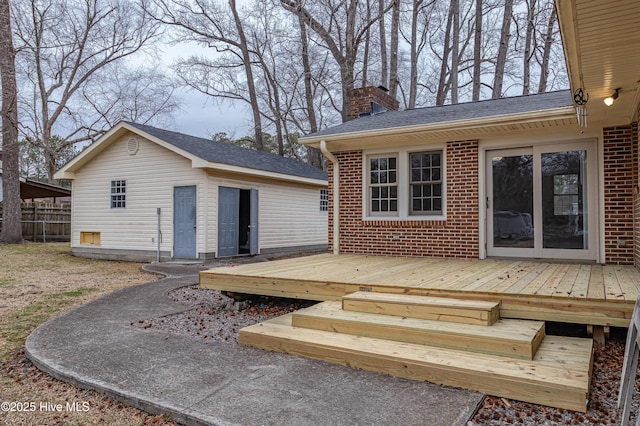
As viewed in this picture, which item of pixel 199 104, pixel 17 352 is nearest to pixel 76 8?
pixel 199 104

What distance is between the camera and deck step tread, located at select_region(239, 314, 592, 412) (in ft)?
8.73

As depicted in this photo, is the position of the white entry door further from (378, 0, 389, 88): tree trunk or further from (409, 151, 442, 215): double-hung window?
(378, 0, 389, 88): tree trunk

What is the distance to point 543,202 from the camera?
6.66m

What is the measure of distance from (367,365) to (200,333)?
2.04 m

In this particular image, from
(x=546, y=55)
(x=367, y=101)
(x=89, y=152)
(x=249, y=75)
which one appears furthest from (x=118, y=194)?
(x=546, y=55)

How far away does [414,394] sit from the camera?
2840mm

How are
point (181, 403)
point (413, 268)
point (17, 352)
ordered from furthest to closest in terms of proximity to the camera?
1. point (413, 268)
2. point (17, 352)
3. point (181, 403)

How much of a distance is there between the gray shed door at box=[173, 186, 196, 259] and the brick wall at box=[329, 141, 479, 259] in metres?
4.19

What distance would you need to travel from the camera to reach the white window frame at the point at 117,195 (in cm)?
1213

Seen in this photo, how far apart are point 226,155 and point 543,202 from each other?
8.51 m

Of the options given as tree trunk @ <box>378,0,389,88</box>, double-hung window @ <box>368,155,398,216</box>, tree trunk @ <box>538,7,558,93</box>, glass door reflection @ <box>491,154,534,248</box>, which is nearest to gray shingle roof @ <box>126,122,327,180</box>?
double-hung window @ <box>368,155,398,216</box>

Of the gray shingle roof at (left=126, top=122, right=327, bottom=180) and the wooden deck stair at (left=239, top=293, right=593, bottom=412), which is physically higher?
the gray shingle roof at (left=126, top=122, right=327, bottom=180)

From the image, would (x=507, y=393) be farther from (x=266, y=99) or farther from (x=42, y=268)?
(x=266, y=99)

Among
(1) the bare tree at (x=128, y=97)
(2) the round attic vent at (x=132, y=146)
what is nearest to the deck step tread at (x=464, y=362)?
(2) the round attic vent at (x=132, y=146)
